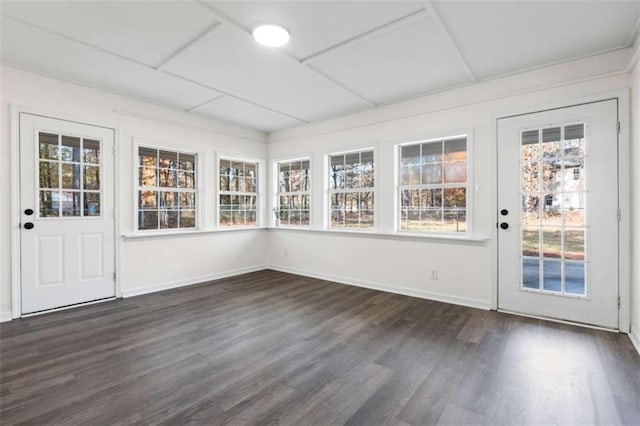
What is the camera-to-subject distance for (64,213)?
11.9ft

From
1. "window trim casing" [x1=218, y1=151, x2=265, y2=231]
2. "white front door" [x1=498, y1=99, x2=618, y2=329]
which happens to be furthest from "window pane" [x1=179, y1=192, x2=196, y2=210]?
"white front door" [x1=498, y1=99, x2=618, y2=329]

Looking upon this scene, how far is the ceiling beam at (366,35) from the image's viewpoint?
2.39 m

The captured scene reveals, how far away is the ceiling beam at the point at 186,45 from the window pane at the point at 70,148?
1.43 m

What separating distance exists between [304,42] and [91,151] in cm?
299

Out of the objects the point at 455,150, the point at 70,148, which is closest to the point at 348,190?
the point at 455,150

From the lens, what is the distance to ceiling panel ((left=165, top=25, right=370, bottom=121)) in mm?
2818

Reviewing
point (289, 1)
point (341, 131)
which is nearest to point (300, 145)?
point (341, 131)

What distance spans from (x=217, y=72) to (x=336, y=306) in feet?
9.67

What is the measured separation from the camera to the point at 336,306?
374 cm

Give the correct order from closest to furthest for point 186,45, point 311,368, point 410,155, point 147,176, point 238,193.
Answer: point 311,368 < point 186,45 < point 410,155 < point 147,176 < point 238,193

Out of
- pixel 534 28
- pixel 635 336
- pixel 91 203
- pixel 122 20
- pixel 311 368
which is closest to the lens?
pixel 311 368

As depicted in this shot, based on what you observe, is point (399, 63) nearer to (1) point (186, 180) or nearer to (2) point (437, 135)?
(2) point (437, 135)

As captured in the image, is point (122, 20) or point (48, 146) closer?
point (122, 20)

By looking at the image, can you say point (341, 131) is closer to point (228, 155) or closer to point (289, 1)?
point (228, 155)
